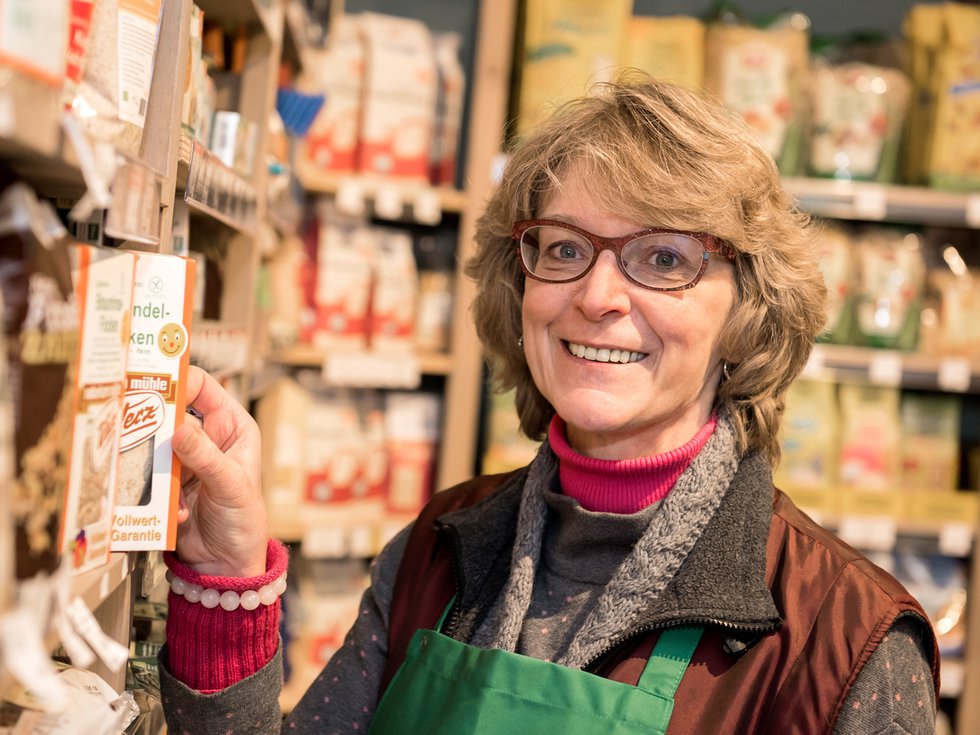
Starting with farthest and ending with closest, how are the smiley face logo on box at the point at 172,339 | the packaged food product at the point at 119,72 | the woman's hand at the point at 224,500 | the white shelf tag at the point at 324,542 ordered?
the white shelf tag at the point at 324,542, the woman's hand at the point at 224,500, the smiley face logo on box at the point at 172,339, the packaged food product at the point at 119,72

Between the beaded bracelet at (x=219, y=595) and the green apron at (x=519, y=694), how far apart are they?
0.90 feet

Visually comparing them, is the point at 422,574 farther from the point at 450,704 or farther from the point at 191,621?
the point at 191,621

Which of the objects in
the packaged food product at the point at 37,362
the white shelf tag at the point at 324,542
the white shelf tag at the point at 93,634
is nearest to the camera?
the packaged food product at the point at 37,362

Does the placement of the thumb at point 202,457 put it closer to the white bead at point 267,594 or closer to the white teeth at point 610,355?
the white bead at point 267,594

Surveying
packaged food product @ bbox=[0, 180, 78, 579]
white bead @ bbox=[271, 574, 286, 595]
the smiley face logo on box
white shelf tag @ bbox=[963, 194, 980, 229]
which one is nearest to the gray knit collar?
white bead @ bbox=[271, 574, 286, 595]

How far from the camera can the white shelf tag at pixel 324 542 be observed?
2.85 m

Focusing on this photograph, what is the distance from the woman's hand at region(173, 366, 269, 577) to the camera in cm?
118

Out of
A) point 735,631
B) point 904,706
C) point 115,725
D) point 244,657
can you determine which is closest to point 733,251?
point 735,631

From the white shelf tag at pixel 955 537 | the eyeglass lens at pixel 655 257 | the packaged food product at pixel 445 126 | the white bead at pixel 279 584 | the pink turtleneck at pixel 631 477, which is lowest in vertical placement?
the white shelf tag at pixel 955 537

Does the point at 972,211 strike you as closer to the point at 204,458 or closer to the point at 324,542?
the point at 324,542

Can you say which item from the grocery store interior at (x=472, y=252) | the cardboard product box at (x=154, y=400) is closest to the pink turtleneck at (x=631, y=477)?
the cardboard product box at (x=154, y=400)

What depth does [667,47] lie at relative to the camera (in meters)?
3.04

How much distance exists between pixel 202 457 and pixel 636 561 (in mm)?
579

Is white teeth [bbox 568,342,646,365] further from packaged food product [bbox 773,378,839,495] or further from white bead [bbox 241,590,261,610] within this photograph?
packaged food product [bbox 773,378,839,495]
